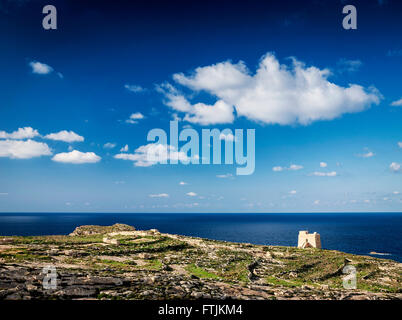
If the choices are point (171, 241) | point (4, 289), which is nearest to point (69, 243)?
point (171, 241)

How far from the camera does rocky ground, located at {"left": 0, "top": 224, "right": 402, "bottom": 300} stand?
22.1m

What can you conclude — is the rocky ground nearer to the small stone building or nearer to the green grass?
the green grass

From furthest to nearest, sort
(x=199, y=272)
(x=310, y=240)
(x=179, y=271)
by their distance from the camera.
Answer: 1. (x=310, y=240)
2. (x=199, y=272)
3. (x=179, y=271)

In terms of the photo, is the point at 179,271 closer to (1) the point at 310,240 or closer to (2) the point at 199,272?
(2) the point at 199,272

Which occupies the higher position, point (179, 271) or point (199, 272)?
point (179, 271)

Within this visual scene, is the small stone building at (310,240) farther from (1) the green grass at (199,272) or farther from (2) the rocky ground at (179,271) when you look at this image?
(1) the green grass at (199,272)

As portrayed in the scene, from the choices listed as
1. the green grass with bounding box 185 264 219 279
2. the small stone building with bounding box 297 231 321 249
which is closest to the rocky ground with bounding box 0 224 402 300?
the green grass with bounding box 185 264 219 279

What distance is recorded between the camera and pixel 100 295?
20.6m

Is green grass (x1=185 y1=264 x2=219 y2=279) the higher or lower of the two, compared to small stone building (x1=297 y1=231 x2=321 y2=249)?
higher

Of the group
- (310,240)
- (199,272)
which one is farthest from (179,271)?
(310,240)

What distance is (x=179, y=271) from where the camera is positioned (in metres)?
35.0
